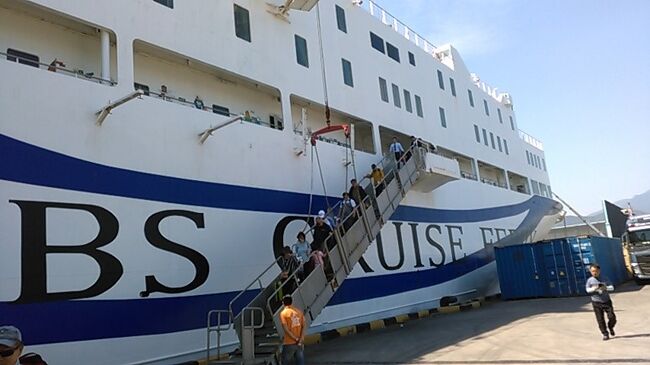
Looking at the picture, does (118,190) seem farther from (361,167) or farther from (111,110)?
(361,167)

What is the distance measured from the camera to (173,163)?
8664mm

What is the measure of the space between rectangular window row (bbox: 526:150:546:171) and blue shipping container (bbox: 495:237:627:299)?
476 inches

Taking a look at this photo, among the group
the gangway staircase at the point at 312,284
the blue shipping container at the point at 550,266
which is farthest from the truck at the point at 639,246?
the gangway staircase at the point at 312,284

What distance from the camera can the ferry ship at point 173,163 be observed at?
268 inches

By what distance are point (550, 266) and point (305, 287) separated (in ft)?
37.6

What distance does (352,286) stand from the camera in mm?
12148

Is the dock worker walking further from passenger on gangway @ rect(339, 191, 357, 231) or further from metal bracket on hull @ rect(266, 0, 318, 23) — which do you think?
metal bracket on hull @ rect(266, 0, 318, 23)

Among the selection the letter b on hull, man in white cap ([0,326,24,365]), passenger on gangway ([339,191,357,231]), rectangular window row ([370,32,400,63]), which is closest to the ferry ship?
the letter b on hull

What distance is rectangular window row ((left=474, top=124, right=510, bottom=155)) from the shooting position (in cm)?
2198

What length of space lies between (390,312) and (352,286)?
→ 189cm

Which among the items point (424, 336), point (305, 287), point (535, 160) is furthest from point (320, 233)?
point (535, 160)

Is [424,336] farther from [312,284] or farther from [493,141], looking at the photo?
[493,141]

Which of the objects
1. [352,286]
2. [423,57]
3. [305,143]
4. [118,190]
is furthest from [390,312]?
[423,57]

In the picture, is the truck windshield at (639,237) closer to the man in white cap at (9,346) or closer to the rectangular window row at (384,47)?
the rectangular window row at (384,47)
